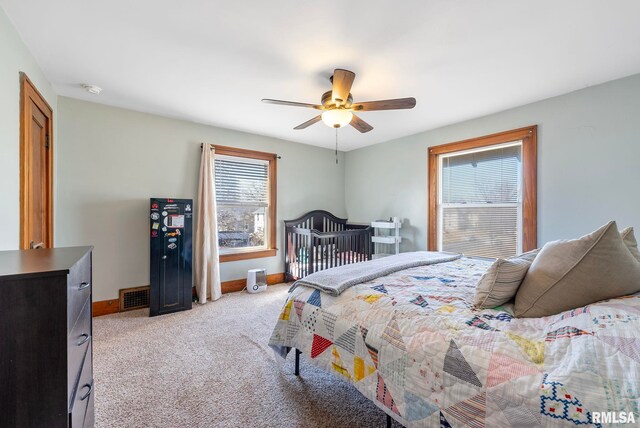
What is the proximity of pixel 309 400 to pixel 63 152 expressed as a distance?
136 inches

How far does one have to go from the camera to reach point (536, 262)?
137cm

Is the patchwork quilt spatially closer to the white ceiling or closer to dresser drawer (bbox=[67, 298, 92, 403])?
dresser drawer (bbox=[67, 298, 92, 403])

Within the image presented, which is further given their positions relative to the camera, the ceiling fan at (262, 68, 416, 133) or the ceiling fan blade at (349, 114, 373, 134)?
the ceiling fan blade at (349, 114, 373, 134)

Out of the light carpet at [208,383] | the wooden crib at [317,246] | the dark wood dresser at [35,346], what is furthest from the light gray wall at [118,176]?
the dark wood dresser at [35,346]

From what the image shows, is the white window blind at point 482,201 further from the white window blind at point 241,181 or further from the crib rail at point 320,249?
the white window blind at point 241,181

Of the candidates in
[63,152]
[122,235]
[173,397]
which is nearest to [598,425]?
[173,397]

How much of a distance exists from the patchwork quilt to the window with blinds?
8.88ft

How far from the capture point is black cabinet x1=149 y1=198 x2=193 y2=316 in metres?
3.12

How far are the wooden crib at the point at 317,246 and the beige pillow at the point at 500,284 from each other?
261 cm

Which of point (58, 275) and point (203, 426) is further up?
point (58, 275)

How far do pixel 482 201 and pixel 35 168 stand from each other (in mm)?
4719

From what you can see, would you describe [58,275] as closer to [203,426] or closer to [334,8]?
[203,426]

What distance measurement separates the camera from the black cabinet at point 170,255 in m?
3.12
